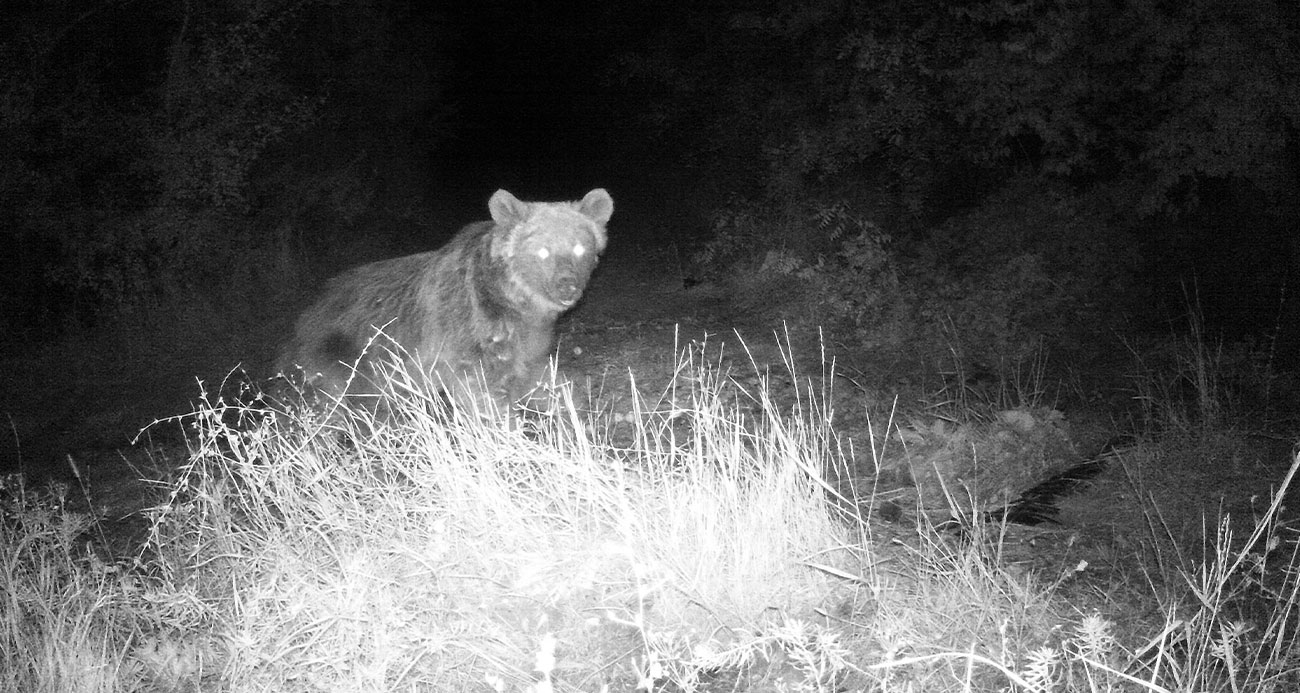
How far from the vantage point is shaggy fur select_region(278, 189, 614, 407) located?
604 centimetres

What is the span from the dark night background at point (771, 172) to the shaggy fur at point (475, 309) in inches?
101

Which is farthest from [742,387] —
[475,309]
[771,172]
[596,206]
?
[771,172]

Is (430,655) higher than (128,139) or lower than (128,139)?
lower

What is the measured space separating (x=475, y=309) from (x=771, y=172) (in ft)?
20.1

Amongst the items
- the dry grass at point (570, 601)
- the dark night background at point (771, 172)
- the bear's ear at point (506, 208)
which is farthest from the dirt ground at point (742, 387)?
the bear's ear at point (506, 208)

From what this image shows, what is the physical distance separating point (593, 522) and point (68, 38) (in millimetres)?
9741

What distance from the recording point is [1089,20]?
25.5 ft

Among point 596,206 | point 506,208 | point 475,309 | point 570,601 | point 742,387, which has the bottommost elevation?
point 570,601

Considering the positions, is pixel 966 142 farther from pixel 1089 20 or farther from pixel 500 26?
pixel 500 26

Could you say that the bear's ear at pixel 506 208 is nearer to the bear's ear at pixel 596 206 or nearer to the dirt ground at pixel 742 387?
the bear's ear at pixel 596 206

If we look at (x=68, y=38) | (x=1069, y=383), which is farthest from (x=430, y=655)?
(x=68, y=38)

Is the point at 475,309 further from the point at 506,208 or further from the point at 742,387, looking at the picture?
the point at 742,387

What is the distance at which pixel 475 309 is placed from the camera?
604 centimetres

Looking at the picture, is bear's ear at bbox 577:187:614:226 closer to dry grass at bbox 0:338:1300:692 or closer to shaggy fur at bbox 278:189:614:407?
shaggy fur at bbox 278:189:614:407
